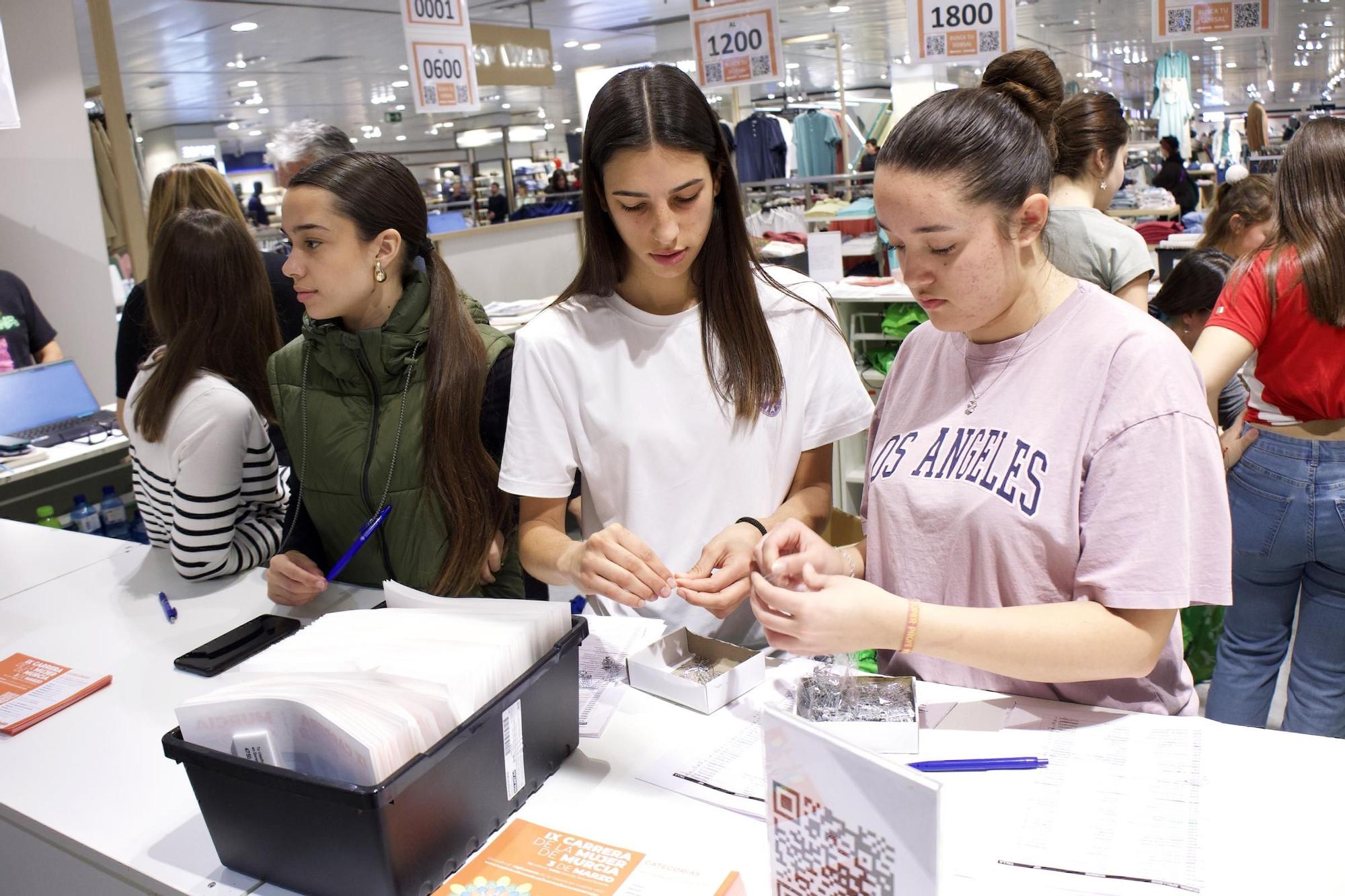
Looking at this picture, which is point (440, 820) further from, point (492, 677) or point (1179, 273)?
point (1179, 273)

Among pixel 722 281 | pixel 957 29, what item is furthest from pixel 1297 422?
pixel 957 29

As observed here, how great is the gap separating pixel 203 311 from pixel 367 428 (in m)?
0.61

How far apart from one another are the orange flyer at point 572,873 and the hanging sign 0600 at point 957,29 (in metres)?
5.19

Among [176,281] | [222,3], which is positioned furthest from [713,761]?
[222,3]

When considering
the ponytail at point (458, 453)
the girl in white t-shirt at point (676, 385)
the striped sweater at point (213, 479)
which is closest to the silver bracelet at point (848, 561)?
the girl in white t-shirt at point (676, 385)

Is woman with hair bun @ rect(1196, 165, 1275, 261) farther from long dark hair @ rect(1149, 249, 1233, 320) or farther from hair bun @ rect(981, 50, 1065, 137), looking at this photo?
hair bun @ rect(981, 50, 1065, 137)

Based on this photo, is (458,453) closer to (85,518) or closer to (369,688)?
(369,688)

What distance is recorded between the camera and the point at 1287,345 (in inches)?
96.4

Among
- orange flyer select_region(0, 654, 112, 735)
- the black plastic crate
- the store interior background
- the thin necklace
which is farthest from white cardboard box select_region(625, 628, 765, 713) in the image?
the store interior background

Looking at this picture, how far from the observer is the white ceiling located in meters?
11.1

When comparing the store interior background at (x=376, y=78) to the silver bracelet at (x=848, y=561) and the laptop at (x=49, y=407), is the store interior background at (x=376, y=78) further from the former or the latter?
the silver bracelet at (x=848, y=561)

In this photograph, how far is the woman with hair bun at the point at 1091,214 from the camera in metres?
2.98

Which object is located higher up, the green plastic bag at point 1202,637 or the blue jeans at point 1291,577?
the blue jeans at point 1291,577

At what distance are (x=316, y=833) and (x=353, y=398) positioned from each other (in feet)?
3.49
